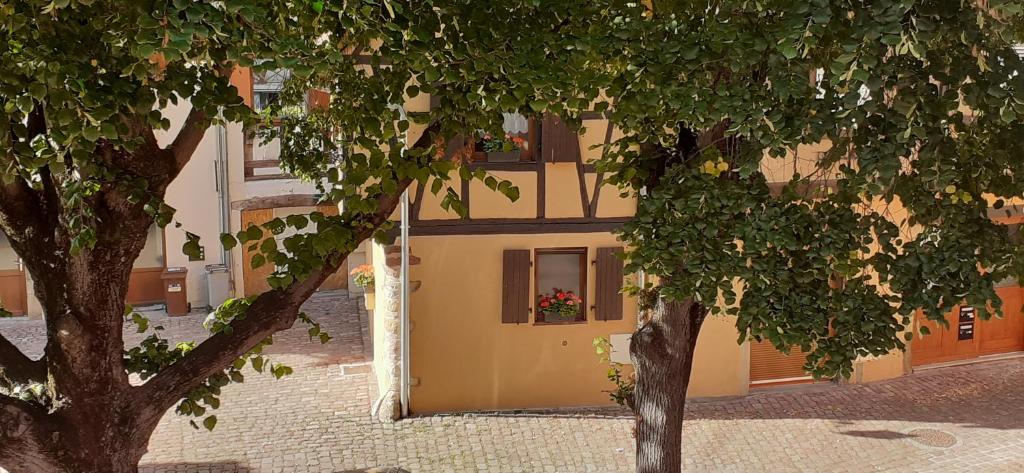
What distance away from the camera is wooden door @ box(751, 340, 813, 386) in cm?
1305

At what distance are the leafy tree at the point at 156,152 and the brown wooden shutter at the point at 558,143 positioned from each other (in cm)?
526

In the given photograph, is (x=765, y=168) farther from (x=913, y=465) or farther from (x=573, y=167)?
(x=913, y=465)

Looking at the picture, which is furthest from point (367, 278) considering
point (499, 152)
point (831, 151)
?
point (831, 151)

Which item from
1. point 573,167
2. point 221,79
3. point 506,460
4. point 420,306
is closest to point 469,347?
point 420,306

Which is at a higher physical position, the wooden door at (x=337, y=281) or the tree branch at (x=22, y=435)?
the tree branch at (x=22, y=435)

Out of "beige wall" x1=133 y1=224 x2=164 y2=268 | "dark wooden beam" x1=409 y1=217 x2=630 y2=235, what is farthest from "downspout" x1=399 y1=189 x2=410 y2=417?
"beige wall" x1=133 y1=224 x2=164 y2=268

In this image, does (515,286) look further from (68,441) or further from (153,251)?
(153,251)

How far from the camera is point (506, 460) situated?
1055 centimetres

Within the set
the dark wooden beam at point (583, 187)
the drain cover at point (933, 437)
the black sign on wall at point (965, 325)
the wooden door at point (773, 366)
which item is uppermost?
the dark wooden beam at point (583, 187)

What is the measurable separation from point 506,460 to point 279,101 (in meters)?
4.90

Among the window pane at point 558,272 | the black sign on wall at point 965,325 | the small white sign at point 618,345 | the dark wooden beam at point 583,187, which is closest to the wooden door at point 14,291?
the window pane at point 558,272

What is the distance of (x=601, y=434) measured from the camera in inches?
448

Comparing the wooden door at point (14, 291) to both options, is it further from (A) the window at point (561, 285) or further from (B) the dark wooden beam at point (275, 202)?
(A) the window at point (561, 285)

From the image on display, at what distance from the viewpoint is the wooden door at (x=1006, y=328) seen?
1462 centimetres
